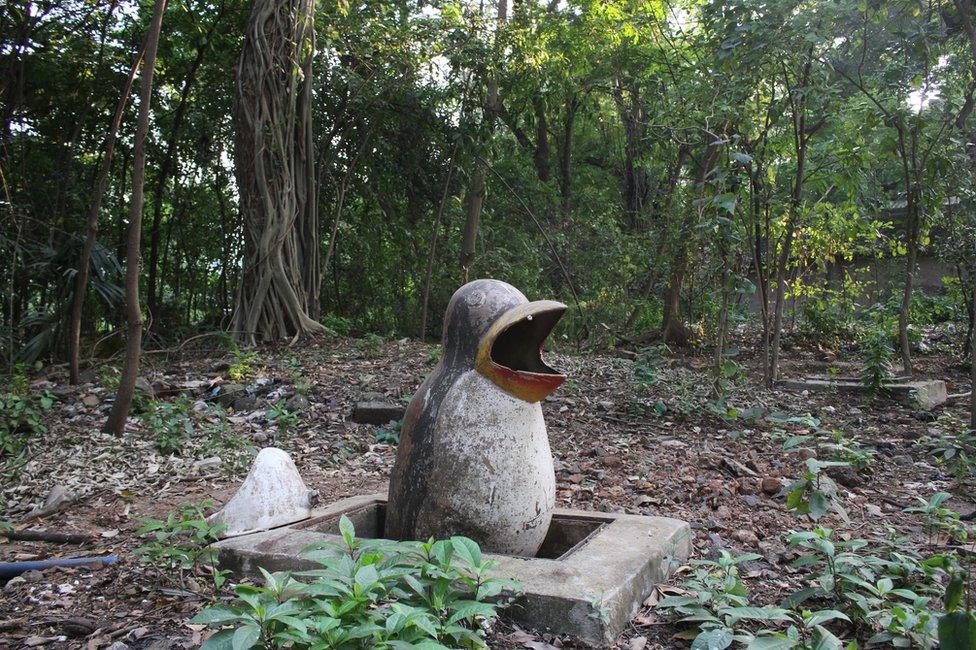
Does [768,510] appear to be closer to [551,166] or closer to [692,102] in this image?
[692,102]

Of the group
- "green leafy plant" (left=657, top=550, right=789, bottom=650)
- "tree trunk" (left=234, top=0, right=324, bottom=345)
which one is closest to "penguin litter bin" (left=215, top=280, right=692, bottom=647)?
"green leafy plant" (left=657, top=550, right=789, bottom=650)

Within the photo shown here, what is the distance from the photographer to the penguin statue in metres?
2.61

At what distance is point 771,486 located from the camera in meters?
4.03

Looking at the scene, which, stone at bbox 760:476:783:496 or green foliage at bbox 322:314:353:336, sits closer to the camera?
stone at bbox 760:476:783:496

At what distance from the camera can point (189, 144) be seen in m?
10.0

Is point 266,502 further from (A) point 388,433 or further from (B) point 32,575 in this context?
(A) point 388,433

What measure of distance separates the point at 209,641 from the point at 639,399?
4523mm

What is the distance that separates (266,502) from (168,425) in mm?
2111

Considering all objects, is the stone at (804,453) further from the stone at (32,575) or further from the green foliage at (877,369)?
the stone at (32,575)

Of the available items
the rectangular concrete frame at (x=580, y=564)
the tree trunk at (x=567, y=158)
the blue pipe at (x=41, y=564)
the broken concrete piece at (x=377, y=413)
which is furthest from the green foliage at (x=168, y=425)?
the tree trunk at (x=567, y=158)

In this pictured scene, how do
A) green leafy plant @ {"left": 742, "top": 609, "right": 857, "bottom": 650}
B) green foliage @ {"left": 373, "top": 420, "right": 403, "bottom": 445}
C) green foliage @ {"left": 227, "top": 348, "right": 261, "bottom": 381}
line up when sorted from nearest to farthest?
1. green leafy plant @ {"left": 742, "top": 609, "right": 857, "bottom": 650}
2. green foliage @ {"left": 373, "top": 420, "right": 403, "bottom": 445}
3. green foliage @ {"left": 227, "top": 348, "right": 261, "bottom": 381}

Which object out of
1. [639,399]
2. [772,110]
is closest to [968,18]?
[772,110]

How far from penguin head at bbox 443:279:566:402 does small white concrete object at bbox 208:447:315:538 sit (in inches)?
39.3

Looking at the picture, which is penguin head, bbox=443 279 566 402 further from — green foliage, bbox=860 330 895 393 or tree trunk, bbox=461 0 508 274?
tree trunk, bbox=461 0 508 274
